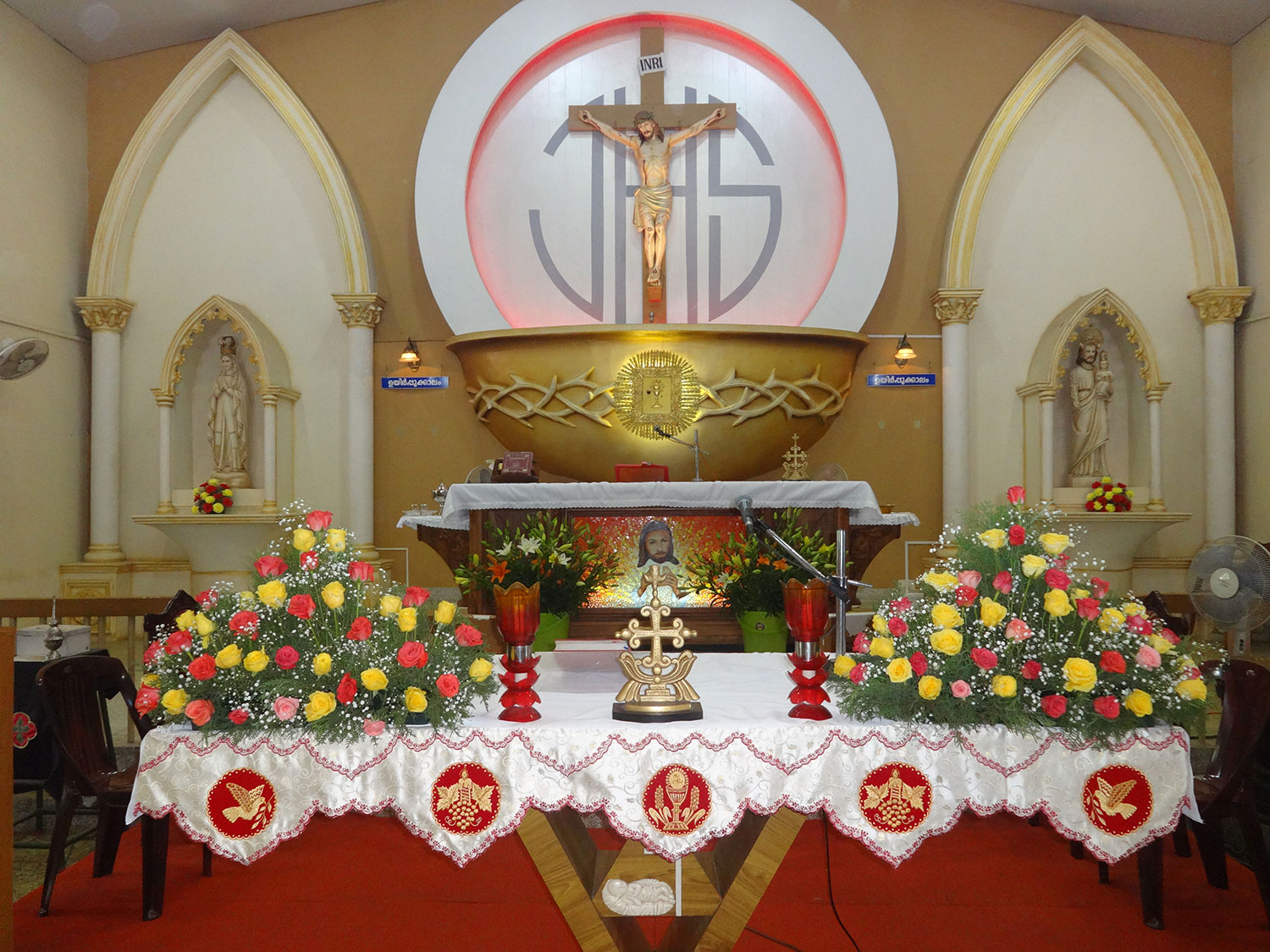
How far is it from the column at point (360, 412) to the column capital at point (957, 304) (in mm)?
4793

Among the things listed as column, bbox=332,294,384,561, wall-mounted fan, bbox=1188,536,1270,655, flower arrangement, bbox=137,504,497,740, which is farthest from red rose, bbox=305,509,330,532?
column, bbox=332,294,384,561

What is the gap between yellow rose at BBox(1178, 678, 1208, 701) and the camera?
85.1 inches

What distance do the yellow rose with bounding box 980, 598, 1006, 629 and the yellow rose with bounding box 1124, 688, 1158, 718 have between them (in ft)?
1.06

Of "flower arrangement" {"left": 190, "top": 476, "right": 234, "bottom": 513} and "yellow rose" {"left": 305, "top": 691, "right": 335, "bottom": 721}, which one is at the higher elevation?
"flower arrangement" {"left": 190, "top": 476, "right": 234, "bottom": 513}

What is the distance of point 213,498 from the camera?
7703 mm

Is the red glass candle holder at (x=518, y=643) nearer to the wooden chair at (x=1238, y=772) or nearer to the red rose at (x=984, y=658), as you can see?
the red rose at (x=984, y=658)

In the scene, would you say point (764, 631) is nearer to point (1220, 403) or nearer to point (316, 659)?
point (316, 659)

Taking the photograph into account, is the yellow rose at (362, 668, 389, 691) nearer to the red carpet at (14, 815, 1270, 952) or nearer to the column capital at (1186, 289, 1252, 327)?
the red carpet at (14, 815, 1270, 952)

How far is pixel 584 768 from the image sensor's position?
2127mm

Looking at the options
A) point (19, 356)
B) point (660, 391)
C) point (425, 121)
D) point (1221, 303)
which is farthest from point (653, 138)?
point (19, 356)

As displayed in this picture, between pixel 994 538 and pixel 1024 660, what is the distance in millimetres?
305

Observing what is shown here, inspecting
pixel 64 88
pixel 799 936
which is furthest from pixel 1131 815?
pixel 64 88

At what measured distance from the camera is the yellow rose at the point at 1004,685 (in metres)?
2.09

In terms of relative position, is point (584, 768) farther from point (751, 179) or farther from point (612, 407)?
point (751, 179)
